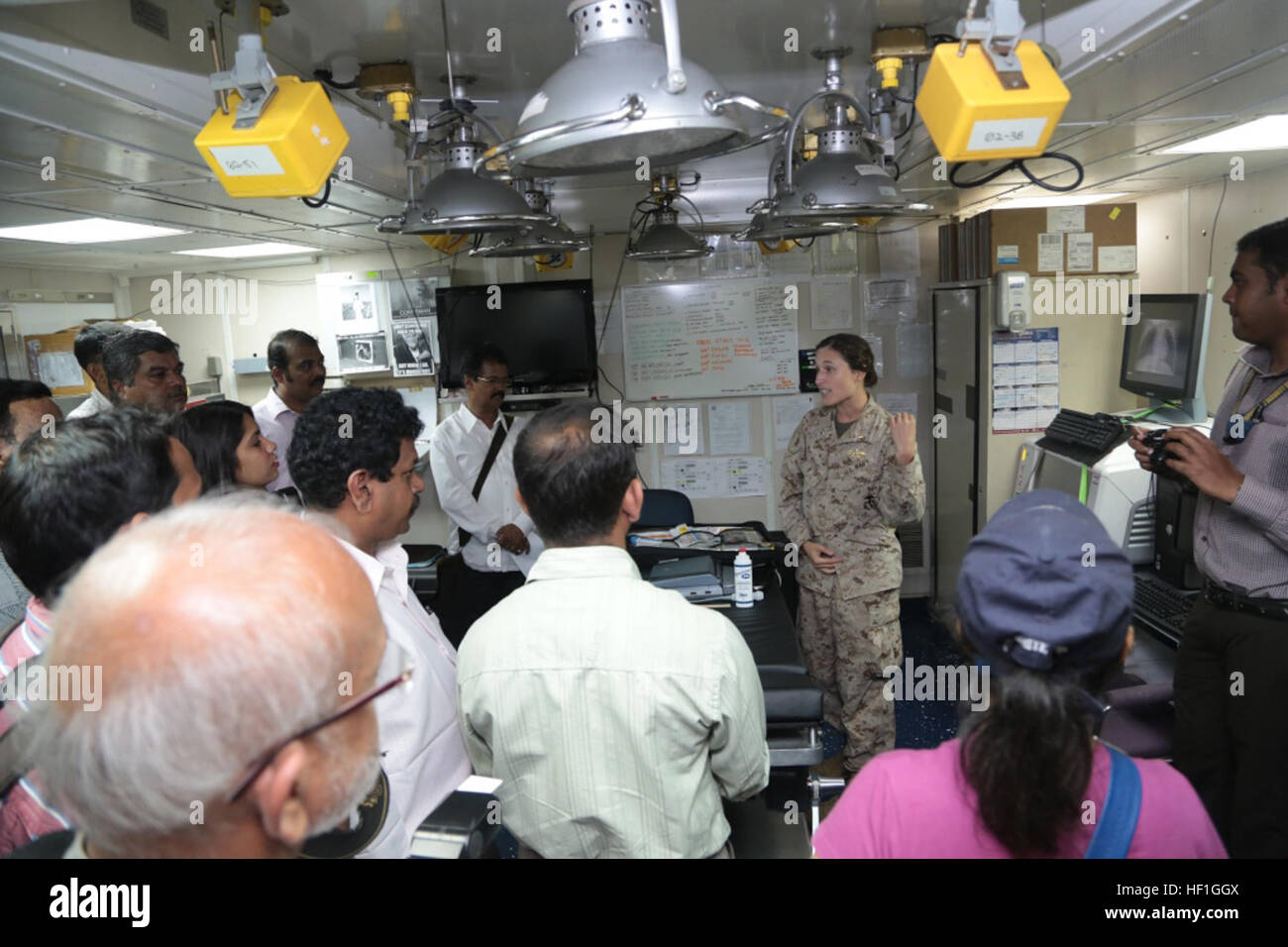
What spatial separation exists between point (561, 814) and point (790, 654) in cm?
97

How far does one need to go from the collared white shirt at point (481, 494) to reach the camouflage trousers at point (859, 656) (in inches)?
49.6

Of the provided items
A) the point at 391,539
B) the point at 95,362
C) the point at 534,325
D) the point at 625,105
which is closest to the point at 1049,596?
the point at 625,105

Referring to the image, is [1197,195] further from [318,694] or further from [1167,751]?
[318,694]

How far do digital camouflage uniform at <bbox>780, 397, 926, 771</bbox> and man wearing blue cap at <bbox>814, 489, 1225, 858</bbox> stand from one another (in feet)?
6.15

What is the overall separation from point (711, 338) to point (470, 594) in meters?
2.15

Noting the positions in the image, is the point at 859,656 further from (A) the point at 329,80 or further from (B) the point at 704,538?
(A) the point at 329,80

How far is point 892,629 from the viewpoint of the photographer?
2877 millimetres

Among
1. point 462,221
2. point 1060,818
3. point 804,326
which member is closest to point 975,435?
point 804,326

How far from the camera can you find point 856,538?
2834 millimetres

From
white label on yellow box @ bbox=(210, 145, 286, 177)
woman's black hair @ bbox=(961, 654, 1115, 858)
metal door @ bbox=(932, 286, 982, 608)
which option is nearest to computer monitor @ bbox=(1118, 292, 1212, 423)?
metal door @ bbox=(932, 286, 982, 608)

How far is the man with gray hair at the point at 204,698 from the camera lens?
61 centimetres

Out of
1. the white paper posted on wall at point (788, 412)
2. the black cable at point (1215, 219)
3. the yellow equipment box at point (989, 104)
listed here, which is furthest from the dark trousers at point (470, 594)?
the black cable at point (1215, 219)

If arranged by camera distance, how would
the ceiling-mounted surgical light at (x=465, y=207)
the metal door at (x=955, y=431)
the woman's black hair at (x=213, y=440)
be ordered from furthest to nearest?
the metal door at (x=955, y=431), the woman's black hair at (x=213, y=440), the ceiling-mounted surgical light at (x=465, y=207)

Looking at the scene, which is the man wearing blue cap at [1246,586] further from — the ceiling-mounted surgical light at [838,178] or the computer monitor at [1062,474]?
the computer monitor at [1062,474]
